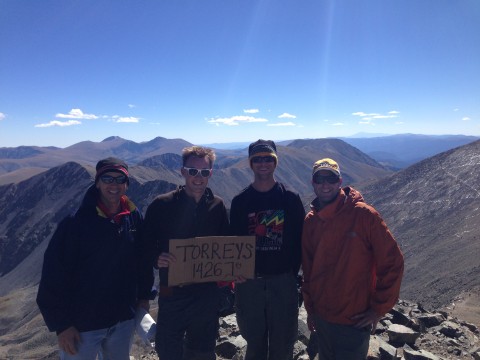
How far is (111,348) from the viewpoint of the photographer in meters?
4.80

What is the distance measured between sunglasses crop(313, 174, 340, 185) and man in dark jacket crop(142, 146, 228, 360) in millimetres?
1440

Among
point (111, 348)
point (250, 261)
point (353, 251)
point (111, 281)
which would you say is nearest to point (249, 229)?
point (250, 261)

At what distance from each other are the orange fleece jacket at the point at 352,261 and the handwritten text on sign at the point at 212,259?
0.95 metres

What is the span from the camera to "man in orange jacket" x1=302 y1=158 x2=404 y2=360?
4.53 metres

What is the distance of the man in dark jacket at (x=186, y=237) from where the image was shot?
16.0ft

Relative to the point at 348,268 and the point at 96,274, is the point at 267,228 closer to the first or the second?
the point at 348,268

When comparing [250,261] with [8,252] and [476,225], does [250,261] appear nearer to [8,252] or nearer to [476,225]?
[476,225]

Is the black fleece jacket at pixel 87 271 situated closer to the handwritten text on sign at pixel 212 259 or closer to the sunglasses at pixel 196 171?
the handwritten text on sign at pixel 212 259

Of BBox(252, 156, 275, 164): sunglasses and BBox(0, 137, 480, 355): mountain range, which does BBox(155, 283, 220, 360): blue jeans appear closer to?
BBox(252, 156, 275, 164): sunglasses

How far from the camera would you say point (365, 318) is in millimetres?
4629

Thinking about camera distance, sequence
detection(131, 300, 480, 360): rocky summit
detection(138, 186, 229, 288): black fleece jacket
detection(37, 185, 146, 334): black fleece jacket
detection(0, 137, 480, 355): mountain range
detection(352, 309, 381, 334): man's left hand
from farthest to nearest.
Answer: detection(0, 137, 480, 355): mountain range → detection(131, 300, 480, 360): rocky summit → detection(138, 186, 229, 288): black fleece jacket → detection(352, 309, 381, 334): man's left hand → detection(37, 185, 146, 334): black fleece jacket

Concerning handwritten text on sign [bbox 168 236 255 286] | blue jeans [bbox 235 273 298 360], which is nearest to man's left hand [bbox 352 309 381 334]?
blue jeans [bbox 235 273 298 360]

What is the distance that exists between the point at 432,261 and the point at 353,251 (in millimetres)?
27709

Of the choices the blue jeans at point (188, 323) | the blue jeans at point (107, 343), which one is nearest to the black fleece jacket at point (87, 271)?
the blue jeans at point (107, 343)
